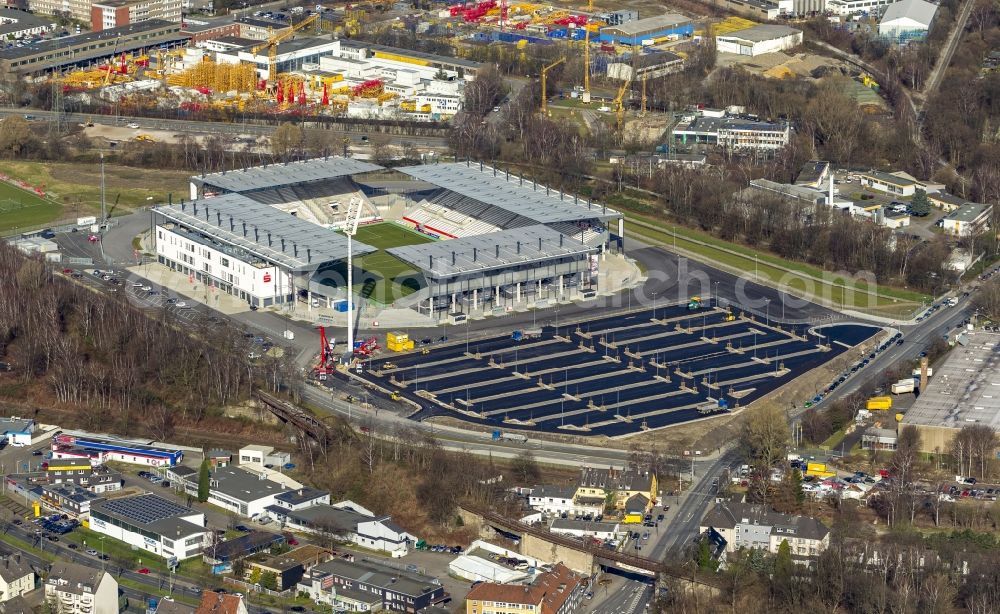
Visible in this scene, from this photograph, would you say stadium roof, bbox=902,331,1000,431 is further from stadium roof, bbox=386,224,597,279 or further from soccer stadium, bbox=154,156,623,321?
stadium roof, bbox=386,224,597,279

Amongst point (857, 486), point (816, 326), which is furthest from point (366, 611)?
point (816, 326)

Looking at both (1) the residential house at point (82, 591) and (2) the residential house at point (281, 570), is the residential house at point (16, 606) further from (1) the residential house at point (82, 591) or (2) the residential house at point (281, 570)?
(2) the residential house at point (281, 570)

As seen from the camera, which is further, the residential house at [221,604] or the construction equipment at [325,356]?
the construction equipment at [325,356]

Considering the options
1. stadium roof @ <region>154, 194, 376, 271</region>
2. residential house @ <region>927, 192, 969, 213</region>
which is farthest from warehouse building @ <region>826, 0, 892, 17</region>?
stadium roof @ <region>154, 194, 376, 271</region>

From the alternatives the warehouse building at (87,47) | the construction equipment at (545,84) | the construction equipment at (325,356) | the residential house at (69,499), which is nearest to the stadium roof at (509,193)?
the construction equipment at (325,356)

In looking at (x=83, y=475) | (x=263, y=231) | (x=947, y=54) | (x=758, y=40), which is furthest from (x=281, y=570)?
(x=947, y=54)

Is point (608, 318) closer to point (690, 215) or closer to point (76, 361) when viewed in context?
point (690, 215)

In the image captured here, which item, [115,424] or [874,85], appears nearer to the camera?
[115,424]
